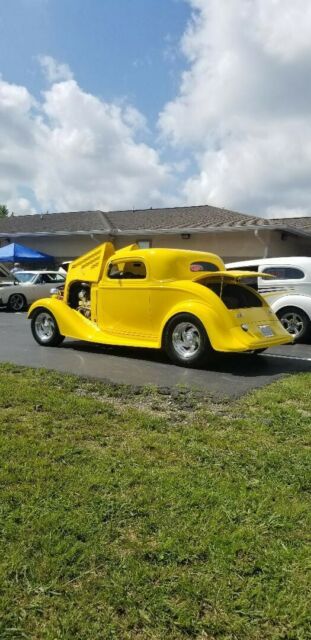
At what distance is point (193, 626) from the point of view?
2186 millimetres

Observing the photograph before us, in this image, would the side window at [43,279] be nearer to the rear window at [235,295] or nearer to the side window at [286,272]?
the side window at [286,272]

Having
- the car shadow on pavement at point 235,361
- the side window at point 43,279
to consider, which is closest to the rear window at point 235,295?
the car shadow on pavement at point 235,361

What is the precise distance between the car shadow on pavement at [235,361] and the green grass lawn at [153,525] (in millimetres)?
2389

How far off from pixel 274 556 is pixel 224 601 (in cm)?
46

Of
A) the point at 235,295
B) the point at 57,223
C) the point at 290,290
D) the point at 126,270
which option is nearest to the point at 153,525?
the point at 235,295

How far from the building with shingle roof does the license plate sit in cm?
1170

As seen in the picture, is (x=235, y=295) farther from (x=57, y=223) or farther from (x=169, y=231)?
(x=57, y=223)

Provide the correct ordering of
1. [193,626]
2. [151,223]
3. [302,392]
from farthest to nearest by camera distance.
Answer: [151,223], [302,392], [193,626]

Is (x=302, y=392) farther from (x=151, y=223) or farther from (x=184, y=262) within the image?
(x=151, y=223)

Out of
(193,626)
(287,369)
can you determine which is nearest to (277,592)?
(193,626)

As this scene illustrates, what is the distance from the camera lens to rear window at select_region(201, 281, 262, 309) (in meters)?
7.84

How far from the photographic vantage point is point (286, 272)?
1152 centimetres

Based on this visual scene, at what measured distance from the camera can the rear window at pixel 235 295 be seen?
7.84m

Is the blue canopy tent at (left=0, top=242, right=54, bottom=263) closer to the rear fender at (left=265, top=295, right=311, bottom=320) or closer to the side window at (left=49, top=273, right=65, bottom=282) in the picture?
the side window at (left=49, top=273, right=65, bottom=282)
